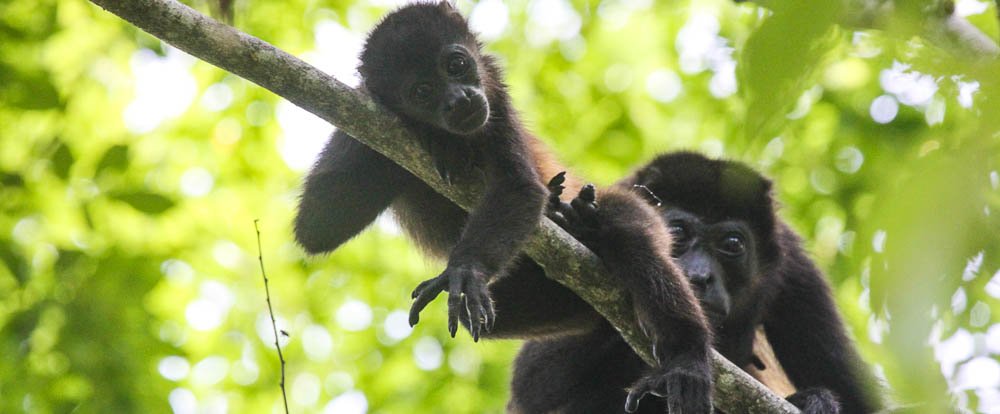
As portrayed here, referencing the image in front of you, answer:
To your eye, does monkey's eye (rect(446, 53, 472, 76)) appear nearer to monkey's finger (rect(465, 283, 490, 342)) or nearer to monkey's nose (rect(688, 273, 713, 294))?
monkey's finger (rect(465, 283, 490, 342))

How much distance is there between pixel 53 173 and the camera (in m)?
6.12

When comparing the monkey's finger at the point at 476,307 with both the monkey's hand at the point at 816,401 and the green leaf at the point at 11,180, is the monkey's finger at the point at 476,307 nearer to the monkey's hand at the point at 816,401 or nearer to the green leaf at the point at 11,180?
the monkey's hand at the point at 816,401

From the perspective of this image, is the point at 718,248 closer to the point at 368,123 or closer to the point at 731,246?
the point at 731,246

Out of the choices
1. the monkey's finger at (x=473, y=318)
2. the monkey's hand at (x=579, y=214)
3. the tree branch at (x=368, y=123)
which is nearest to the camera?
the tree branch at (x=368, y=123)

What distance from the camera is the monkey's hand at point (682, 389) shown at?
4.11m

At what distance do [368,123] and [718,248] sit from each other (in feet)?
7.94

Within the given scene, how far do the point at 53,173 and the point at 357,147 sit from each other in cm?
242

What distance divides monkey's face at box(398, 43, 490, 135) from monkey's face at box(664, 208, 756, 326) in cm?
142

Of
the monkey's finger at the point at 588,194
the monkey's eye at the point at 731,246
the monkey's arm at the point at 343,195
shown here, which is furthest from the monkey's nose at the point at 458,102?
the monkey's eye at the point at 731,246

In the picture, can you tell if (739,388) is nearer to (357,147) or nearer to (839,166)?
(357,147)

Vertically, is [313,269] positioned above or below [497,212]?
below

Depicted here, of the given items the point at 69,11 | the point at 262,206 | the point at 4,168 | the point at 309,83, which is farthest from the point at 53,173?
the point at 262,206

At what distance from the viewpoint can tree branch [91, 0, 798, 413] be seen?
12.2 feet

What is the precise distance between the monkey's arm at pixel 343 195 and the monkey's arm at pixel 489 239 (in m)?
0.57
